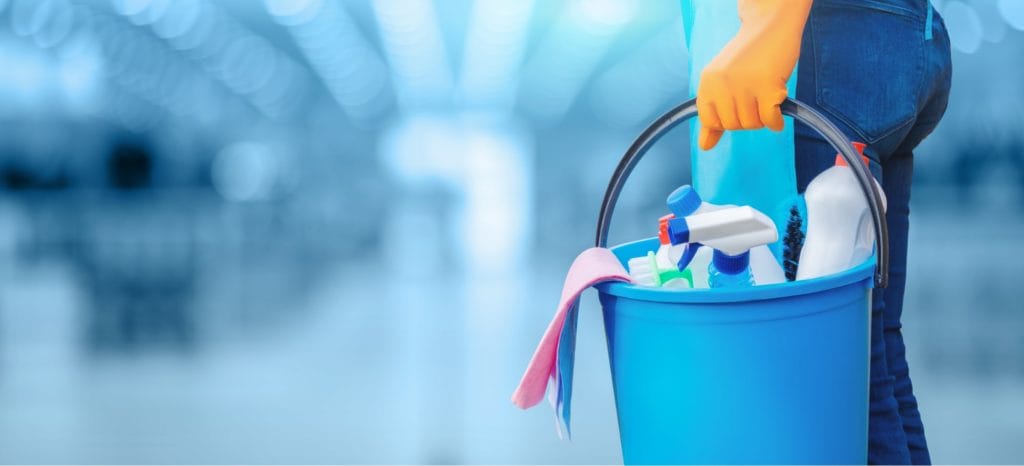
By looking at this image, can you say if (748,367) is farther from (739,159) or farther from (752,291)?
(739,159)

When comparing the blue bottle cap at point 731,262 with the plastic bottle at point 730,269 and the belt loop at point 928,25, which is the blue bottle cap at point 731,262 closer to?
the plastic bottle at point 730,269

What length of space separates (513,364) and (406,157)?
15.8 meters

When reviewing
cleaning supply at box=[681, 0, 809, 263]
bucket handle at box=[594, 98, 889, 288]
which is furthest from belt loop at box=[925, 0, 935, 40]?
bucket handle at box=[594, 98, 889, 288]

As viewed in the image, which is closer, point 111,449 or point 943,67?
point 943,67

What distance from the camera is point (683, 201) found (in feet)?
2.97

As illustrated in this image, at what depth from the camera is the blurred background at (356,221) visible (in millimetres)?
2010

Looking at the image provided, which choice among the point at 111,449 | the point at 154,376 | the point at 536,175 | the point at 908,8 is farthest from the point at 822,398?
the point at 536,175

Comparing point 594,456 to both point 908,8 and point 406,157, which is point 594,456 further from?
point 406,157

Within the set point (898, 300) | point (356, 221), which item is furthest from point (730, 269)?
point (356, 221)

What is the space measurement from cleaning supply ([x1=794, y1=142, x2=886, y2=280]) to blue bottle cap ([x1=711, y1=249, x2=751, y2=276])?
0.31ft

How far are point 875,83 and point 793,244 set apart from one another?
0.70ft

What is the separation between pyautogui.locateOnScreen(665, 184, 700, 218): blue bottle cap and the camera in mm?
900

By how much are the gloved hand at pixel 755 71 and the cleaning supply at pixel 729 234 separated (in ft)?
0.35

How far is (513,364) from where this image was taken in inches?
95.0
